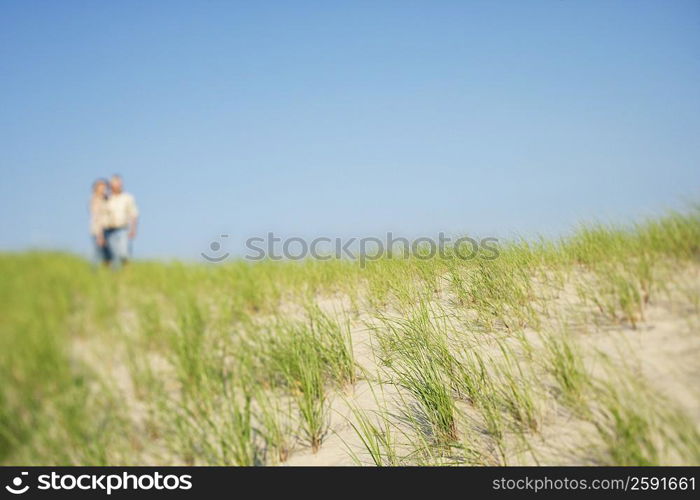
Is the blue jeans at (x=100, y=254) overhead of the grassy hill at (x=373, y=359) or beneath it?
overhead

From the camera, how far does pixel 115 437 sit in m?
4.05

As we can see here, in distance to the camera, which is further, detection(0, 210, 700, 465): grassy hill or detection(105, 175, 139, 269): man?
detection(105, 175, 139, 269): man

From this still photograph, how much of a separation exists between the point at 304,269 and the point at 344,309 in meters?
1.16

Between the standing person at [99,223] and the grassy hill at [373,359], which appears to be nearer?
the grassy hill at [373,359]

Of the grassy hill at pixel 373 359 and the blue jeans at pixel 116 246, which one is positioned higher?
the blue jeans at pixel 116 246

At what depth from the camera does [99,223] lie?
632 cm

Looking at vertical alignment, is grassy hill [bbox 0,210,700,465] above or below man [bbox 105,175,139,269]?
below

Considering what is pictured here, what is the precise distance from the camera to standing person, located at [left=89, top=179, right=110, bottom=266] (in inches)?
246

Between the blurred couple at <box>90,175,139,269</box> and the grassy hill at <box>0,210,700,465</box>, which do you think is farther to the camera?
the blurred couple at <box>90,175,139,269</box>

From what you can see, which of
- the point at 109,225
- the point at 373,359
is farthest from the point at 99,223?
the point at 373,359

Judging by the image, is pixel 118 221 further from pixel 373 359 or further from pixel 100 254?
pixel 373 359

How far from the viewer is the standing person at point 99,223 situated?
625 cm

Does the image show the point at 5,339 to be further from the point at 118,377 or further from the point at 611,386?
the point at 611,386
